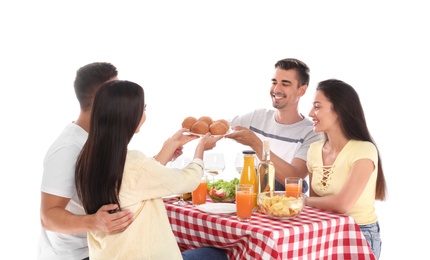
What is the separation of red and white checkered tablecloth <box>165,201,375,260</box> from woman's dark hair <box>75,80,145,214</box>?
51 cm

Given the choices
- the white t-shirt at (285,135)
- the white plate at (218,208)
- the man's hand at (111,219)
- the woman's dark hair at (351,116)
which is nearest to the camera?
the man's hand at (111,219)

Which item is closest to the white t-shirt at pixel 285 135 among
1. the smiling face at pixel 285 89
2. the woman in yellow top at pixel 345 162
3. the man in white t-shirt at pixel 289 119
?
the man in white t-shirt at pixel 289 119

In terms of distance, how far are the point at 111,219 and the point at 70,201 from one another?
1.24ft

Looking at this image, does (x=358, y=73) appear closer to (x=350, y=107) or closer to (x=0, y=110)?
(x=350, y=107)

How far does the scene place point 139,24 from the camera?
4.48 meters

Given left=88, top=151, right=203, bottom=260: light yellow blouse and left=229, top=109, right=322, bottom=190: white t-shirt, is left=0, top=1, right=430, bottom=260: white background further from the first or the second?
left=88, top=151, right=203, bottom=260: light yellow blouse

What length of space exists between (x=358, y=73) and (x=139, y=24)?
1684 mm

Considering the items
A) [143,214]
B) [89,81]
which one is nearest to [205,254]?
[143,214]

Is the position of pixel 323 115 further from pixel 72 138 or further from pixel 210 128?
pixel 72 138

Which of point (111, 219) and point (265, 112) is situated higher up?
point (265, 112)

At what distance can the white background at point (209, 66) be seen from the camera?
13.7ft

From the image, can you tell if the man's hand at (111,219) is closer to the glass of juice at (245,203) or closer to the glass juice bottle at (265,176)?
the glass of juice at (245,203)

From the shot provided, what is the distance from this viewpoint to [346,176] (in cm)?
253

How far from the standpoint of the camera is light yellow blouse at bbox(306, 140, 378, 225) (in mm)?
→ 2496
